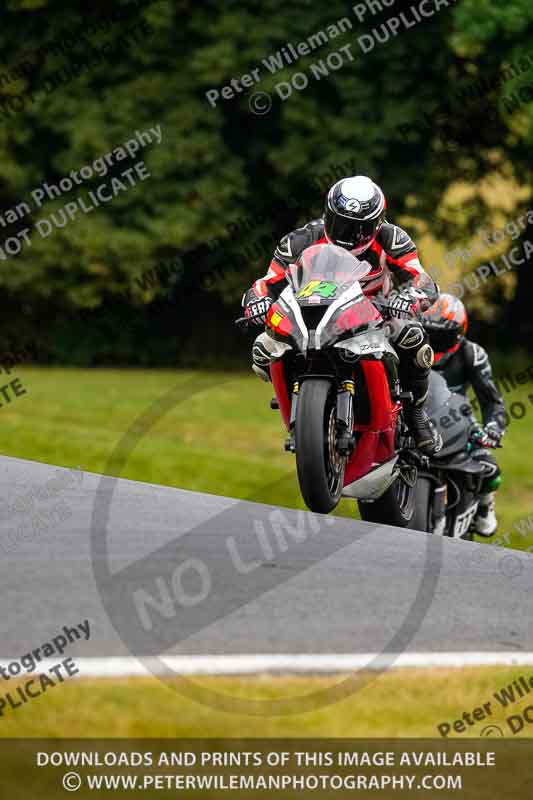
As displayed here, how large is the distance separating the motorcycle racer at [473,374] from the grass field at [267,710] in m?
3.58

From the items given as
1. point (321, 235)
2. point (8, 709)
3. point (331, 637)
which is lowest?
point (331, 637)

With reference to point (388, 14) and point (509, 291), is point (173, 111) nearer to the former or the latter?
point (388, 14)

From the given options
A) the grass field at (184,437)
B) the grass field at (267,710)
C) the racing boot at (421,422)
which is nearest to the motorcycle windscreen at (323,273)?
the racing boot at (421,422)

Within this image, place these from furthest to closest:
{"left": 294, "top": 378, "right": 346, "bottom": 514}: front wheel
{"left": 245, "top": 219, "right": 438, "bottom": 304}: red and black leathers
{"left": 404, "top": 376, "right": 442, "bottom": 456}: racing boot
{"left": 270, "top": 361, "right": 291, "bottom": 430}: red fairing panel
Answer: {"left": 404, "top": 376, "right": 442, "bottom": 456}: racing boot
{"left": 245, "top": 219, "right": 438, "bottom": 304}: red and black leathers
{"left": 270, "top": 361, "right": 291, "bottom": 430}: red fairing panel
{"left": 294, "top": 378, "right": 346, "bottom": 514}: front wheel

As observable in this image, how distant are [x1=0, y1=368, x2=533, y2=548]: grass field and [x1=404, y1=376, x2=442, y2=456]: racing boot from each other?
1.78 m

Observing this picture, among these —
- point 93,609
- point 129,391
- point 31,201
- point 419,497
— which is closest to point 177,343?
point 31,201

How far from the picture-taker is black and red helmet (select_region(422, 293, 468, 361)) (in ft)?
27.9

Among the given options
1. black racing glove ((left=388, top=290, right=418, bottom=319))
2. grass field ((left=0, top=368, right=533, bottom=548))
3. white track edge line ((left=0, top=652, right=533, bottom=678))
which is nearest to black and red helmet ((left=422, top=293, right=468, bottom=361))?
black racing glove ((left=388, top=290, right=418, bottom=319))

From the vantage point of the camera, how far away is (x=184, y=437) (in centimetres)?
1491

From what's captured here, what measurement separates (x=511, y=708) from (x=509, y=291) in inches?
874

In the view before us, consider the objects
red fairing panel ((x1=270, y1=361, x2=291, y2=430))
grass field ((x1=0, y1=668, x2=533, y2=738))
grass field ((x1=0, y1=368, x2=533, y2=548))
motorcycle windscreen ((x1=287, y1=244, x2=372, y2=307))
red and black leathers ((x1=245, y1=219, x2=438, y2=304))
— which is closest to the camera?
grass field ((x1=0, y1=668, x2=533, y2=738))

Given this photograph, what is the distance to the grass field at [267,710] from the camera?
15.3ft

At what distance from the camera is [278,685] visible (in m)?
5.12

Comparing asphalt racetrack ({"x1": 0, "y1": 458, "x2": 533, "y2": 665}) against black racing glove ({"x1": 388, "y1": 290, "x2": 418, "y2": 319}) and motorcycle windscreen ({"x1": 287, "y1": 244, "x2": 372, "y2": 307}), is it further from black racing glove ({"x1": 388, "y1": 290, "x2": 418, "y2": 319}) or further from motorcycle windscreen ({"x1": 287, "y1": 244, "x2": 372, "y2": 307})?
motorcycle windscreen ({"x1": 287, "y1": 244, "x2": 372, "y2": 307})
